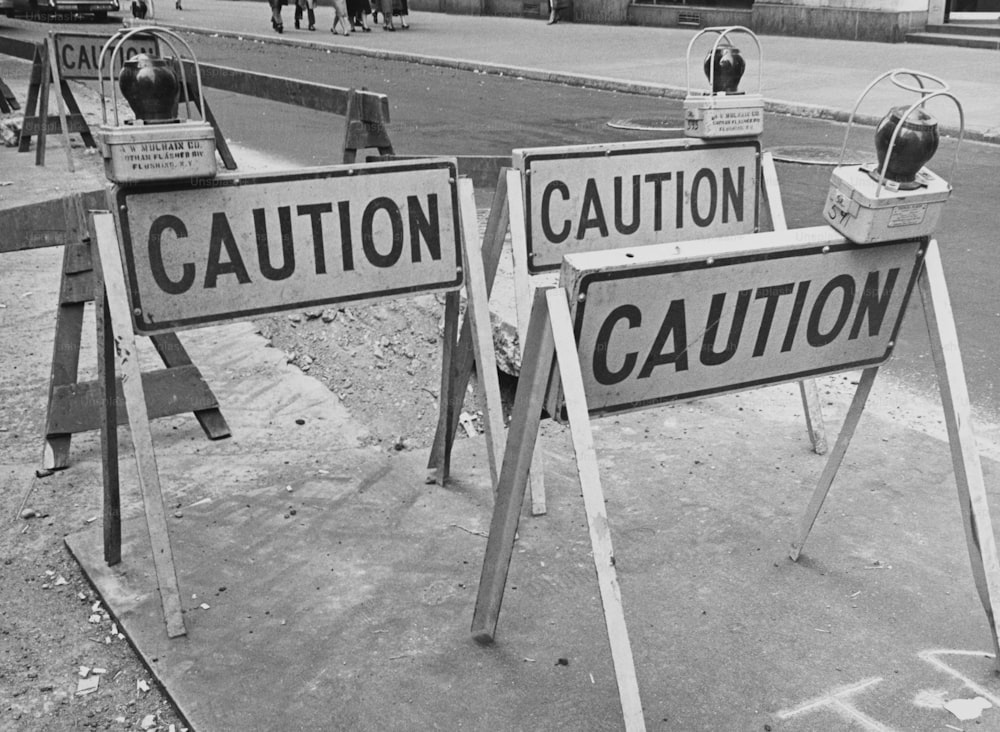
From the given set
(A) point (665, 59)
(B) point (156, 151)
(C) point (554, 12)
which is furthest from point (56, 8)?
(B) point (156, 151)

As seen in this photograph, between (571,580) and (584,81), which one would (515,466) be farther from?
(584,81)

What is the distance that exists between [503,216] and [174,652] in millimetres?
1900

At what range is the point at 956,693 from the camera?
303 cm

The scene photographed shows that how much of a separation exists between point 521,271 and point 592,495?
1557 millimetres

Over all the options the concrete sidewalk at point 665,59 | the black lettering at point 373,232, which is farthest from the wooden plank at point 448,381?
the concrete sidewalk at point 665,59

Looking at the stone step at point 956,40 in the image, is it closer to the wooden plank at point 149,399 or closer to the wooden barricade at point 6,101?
the wooden barricade at point 6,101

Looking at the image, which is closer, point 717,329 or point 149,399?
point 717,329

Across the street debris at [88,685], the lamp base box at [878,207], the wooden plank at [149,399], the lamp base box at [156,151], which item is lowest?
the street debris at [88,685]

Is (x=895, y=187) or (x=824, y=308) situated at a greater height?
(x=895, y=187)

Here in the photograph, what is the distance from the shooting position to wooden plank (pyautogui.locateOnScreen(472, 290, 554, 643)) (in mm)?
2754

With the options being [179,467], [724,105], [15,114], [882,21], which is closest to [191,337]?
[179,467]

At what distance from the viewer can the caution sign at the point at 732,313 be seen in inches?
106

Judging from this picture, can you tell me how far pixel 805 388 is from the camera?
4.52 meters

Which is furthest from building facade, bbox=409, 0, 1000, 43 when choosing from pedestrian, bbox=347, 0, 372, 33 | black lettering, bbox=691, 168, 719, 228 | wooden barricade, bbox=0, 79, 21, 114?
black lettering, bbox=691, 168, 719, 228
